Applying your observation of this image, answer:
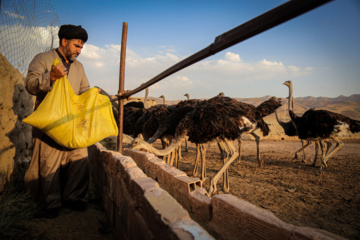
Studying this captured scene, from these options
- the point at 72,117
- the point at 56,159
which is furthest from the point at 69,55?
the point at 56,159

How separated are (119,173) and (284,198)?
3.61m

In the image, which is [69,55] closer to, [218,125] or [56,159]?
[56,159]

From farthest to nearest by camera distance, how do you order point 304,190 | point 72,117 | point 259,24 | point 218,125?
point 304,190
point 218,125
point 72,117
point 259,24

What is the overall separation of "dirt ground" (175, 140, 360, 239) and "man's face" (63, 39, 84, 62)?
3851mm

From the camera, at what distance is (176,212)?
1221mm

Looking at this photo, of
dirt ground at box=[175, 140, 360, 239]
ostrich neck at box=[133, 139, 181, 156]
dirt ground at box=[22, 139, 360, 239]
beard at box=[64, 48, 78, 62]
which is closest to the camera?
dirt ground at box=[22, 139, 360, 239]

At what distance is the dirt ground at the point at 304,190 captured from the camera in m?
3.38

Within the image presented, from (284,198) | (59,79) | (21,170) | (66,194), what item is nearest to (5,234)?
(66,194)

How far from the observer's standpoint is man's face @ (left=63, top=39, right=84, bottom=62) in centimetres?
256

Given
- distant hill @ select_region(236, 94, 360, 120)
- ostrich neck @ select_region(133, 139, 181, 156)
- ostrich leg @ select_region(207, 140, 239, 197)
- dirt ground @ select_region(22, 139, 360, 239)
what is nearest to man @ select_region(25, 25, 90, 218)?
dirt ground @ select_region(22, 139, 360, 239)

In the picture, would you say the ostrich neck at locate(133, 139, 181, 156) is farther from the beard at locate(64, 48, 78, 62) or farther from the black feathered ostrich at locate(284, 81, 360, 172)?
the black feathered ostrich at locate(284, 81, 360, 172)

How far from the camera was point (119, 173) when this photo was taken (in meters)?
2.30

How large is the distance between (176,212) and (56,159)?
6.79ft

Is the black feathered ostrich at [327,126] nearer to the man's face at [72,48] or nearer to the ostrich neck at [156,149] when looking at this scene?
the ostrich neck at [156,149]
